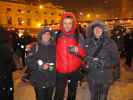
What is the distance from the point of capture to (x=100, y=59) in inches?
219

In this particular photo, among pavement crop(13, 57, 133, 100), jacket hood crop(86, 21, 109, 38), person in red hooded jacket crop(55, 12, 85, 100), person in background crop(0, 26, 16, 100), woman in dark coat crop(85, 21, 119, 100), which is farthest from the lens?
pavement crop(13, 57, 133, 100)

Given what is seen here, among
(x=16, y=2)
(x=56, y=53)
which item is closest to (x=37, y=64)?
(x=56, y=53)

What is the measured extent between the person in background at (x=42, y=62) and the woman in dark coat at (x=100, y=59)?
553 millimetres

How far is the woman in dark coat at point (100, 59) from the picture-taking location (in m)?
5.54

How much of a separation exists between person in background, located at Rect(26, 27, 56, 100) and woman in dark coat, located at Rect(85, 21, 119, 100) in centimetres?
55

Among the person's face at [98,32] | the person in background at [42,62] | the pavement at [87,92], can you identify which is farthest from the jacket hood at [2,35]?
the pavement at [87,92]

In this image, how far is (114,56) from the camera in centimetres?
554

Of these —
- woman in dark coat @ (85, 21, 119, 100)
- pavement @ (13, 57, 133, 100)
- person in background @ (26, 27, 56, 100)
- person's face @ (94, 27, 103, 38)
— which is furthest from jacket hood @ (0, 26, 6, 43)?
pavement @ (13, 57, 133, 100)

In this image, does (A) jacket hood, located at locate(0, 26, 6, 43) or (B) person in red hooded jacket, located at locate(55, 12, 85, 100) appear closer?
(B) person in red hooded jacket, located at locate(55, 12, 85, 100)

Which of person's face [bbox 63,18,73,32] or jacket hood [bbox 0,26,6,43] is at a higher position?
person's face [bbox 63,18,73,32]

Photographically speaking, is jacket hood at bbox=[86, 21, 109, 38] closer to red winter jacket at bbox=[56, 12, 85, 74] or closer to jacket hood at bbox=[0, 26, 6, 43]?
red winter jacket at bbox=[56, 12, 85, 74]

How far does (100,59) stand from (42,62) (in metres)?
0.85

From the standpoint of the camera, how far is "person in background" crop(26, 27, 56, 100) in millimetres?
5582

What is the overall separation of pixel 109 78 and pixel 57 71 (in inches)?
31.5
